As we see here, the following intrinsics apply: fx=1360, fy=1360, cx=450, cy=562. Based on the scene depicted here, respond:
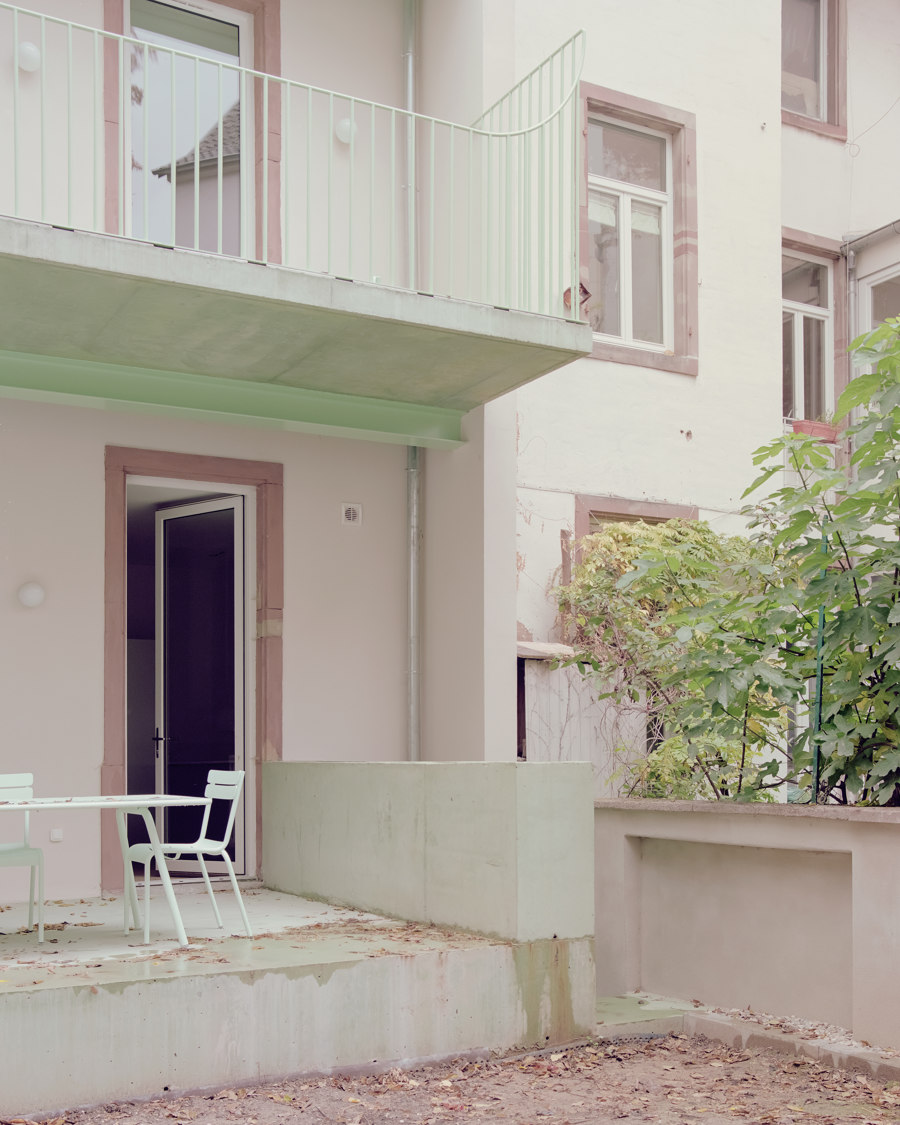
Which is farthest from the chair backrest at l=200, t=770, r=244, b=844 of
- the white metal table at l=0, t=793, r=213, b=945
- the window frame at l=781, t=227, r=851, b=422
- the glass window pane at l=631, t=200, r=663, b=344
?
the window frame at l=781, t=227, r=851, b=422

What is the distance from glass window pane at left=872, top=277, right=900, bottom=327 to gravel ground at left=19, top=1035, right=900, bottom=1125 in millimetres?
8283

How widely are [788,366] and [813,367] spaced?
0.33m

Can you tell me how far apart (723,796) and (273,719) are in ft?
9.33

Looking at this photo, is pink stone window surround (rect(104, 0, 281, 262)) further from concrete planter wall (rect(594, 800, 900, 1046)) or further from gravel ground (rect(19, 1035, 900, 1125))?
gravel ground (rect(19, 1035, 900, 1125))

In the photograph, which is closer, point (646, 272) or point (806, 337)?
point (646, 272)

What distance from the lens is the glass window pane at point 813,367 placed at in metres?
12.1

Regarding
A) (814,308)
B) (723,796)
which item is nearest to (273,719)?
(723,796)

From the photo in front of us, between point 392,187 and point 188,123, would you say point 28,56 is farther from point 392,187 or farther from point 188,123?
point 392,187

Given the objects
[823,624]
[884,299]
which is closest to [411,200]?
[823,624]

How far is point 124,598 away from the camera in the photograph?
319 inches

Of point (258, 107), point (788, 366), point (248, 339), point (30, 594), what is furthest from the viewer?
point (788, 366)

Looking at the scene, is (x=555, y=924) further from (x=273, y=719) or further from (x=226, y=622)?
(x=226, y=622)

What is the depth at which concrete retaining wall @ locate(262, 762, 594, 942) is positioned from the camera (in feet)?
19.6

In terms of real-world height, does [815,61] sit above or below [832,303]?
above
